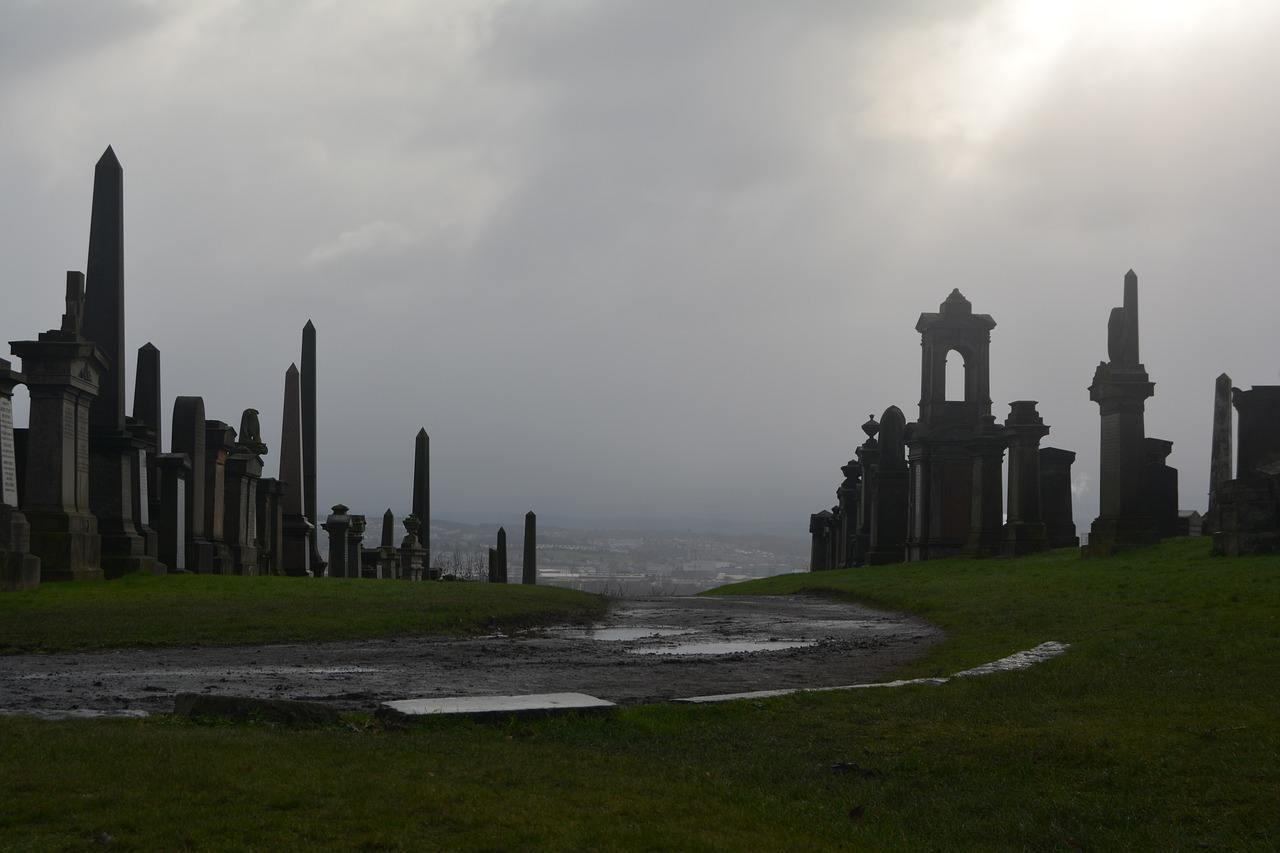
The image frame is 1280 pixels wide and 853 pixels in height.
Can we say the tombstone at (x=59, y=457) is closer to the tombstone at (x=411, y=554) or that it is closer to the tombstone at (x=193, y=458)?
the tombstone at (x=193, y=458)

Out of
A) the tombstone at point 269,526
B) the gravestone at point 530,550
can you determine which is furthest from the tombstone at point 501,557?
the tombstone at point 269,526

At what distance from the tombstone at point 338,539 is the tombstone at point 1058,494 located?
71.6 feet

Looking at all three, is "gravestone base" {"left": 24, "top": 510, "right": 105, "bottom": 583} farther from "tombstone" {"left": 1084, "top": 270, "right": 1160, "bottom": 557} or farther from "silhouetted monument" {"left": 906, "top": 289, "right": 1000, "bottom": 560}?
"silhouetted monument" {"left": 906, "top": 289, "right": 1000, "bottom": 560}

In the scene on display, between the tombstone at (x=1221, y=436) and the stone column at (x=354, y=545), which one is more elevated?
the tombstone at (x=1221, y=436)

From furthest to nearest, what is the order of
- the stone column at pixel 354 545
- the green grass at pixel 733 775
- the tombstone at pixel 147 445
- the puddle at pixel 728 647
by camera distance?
1. the stone column at pixel 354 545
2. the tombstone at pixel 147 445
3. the puddle at pixel 728 647
4. the green grass at pixel 733 775

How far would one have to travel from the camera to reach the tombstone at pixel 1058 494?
38250 mm

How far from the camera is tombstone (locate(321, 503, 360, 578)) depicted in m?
40.4

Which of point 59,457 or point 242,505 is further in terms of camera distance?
point 242,505

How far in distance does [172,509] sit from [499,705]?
2049 cm

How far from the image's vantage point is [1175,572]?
2048 centimetres

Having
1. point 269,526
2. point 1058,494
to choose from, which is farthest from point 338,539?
point 1058,494

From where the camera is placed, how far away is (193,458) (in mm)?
28281

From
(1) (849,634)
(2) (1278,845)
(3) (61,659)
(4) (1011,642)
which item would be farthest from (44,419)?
(2) (1278,845)

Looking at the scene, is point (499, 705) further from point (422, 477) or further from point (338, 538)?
point (422, 477)
